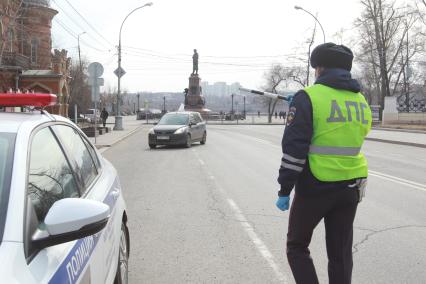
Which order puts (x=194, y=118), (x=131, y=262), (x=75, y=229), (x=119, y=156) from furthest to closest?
(x=194, y=118) → (x=119, y=156) → (x=131, y=262) → (x=75, y=229)

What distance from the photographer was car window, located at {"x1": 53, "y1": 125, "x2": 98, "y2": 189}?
3.49 metres

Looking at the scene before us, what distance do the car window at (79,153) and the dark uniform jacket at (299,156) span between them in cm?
131

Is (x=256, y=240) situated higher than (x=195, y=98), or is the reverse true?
(x=195, y=98)

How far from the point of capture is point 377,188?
1082 centimetres

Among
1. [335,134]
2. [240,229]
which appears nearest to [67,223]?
[335,134]

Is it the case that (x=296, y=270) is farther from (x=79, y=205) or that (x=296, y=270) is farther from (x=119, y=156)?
(x=119, y=156)

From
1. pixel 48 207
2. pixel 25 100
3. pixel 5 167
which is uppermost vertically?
pixel 25 100

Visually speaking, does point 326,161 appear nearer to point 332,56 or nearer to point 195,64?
point 332,56

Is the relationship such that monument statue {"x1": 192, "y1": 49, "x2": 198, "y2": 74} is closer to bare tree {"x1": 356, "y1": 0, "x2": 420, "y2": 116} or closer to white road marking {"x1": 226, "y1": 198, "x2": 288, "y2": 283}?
bare tree {"x1": 356, "y1": 0, "x2": 420, "y2": 116}

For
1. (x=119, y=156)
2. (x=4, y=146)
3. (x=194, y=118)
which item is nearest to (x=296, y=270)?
(x=4, y=146)

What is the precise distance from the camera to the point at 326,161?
11.6 feet

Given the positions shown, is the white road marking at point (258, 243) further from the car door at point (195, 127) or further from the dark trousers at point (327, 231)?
the car door at point (195, 127)

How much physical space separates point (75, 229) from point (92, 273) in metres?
0.56

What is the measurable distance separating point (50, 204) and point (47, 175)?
0.70 ft
